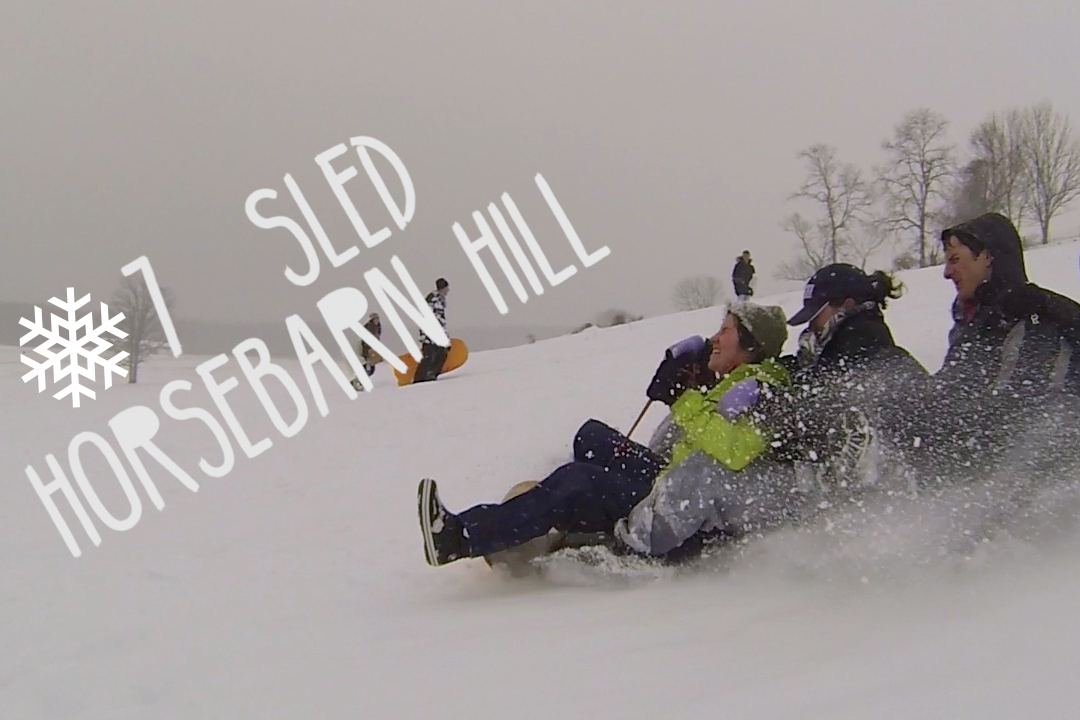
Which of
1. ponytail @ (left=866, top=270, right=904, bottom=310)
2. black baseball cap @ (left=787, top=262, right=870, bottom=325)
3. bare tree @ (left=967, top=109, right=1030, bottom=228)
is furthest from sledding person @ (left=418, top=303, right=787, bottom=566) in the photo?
bare tree @ (left=967, top=109, right=1030, bottom=228)

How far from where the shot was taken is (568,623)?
2.38 m

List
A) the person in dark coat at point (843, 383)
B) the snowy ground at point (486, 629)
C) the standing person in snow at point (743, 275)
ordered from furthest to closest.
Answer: the standing person in snow at point (743, 275), the person in dark coat at point (843, 383), the snowy ground at point (486, 629)

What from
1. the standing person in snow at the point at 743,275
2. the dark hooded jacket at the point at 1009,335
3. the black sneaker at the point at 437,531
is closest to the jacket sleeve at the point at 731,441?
the dark hooded jacket at the point at 1009,335

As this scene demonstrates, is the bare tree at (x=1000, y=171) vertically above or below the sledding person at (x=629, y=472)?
below

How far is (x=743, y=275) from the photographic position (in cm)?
1563

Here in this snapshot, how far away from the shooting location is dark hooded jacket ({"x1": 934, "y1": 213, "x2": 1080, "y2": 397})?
2.70 m

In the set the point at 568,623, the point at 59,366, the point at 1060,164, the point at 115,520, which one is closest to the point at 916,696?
the point at 568,623

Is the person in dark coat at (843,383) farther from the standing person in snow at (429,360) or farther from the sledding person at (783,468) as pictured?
the standing person in snow at (429,360)

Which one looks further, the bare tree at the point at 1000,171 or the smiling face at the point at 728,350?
the bare tree at the point at 1000,171

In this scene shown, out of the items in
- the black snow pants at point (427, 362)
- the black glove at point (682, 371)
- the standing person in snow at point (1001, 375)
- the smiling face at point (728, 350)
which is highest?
the black snow pants at point (427, 362)

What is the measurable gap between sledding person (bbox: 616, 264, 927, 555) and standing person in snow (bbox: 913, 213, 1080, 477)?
16cm

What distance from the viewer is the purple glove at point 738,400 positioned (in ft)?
8.87

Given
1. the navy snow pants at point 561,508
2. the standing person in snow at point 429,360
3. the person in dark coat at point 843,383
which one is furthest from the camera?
the standing person in snow at point 429,360

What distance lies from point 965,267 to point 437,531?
7.63ft
